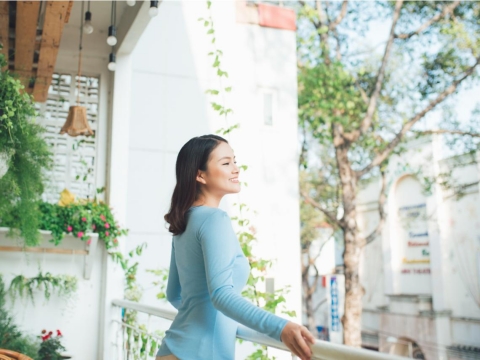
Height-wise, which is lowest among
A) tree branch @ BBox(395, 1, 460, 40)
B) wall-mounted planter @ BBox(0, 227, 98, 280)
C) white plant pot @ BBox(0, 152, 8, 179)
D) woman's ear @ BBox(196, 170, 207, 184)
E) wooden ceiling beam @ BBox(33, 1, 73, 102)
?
wall-mounted planter @ BBox(0, 227, 98, 280)

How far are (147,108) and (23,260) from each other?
72.9 inches

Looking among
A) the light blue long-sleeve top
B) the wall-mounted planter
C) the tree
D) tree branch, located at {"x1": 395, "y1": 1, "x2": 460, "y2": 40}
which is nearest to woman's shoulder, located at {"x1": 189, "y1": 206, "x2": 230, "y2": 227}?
the light blue long-sleeve top

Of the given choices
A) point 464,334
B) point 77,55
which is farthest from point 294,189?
point 464,334

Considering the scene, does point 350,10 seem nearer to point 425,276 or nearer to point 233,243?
point 425,276

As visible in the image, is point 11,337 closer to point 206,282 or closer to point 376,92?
point 206,282

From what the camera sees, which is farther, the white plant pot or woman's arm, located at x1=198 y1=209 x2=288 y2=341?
the white plant pot

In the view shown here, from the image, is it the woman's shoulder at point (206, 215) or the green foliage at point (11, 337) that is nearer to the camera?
the woman's shoulder at point (206, 215)

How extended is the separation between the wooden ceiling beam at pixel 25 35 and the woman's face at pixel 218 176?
5.93ft

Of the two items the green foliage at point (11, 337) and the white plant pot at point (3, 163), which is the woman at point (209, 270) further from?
the green foliage at point (11, 337)

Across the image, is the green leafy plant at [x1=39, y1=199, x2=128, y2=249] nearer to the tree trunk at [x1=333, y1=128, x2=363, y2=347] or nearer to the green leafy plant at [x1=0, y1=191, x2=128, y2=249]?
the green leafy plant at [x1=0, y1=191, x2=128, y2=249]

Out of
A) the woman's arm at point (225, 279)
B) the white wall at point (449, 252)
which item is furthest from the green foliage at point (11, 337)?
the white wall at point (449, 252)

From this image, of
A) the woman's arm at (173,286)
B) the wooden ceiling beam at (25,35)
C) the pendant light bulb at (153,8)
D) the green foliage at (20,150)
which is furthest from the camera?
the pendant light bulb at (153,8)

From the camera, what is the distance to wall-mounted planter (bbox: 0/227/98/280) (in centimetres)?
330

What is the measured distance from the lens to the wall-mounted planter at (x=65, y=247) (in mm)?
3303
